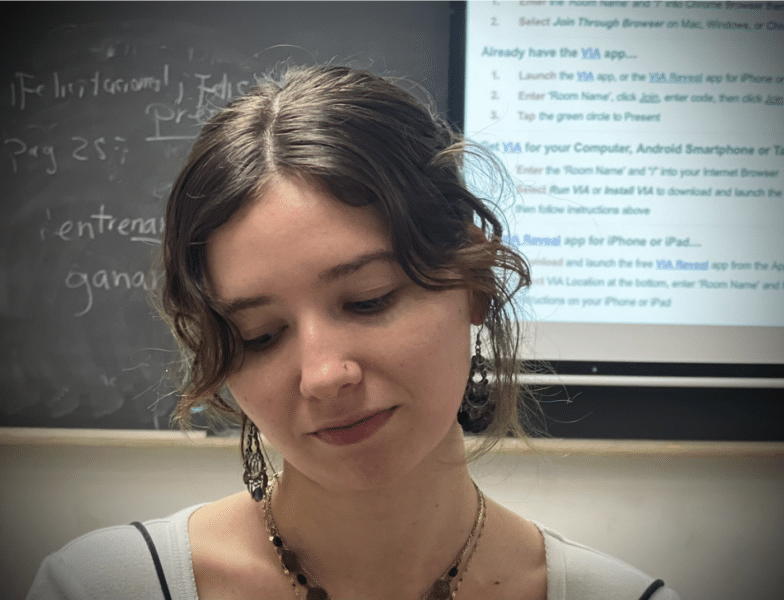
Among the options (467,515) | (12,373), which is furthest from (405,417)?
(12,373)

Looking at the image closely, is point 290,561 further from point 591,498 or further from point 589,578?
point 591,498

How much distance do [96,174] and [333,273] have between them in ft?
3.56

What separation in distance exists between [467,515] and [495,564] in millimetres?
71

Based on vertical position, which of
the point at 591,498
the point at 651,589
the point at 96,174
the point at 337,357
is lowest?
the point at 591,498

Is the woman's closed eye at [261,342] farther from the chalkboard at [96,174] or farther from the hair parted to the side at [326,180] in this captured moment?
the chalkboard at [96,174]

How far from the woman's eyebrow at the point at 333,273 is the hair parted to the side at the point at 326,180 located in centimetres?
1

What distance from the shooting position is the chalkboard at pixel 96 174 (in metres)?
1.47

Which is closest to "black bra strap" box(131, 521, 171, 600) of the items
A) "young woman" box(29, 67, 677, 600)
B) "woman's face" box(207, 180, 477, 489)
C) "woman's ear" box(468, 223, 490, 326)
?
"young woman" box(29, 67, 677, 600)

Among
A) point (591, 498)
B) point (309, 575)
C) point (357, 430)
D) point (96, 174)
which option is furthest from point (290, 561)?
point (96, 174)

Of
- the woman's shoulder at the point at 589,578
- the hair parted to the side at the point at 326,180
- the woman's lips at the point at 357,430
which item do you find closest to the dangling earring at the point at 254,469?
the hair parted to the side at the point at 326,180

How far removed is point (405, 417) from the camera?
65 centimetres

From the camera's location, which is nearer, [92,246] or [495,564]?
[495,564]

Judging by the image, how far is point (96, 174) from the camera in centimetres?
148

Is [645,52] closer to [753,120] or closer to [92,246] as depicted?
[753,120]
